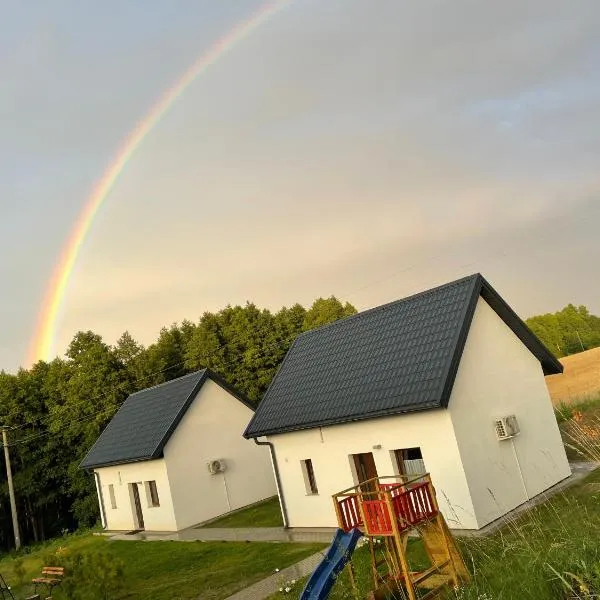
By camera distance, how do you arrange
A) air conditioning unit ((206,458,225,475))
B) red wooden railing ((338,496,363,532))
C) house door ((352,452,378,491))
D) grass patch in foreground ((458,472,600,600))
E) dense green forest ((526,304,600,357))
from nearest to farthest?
grass patch in foreground ((458,472,600,600)), red wooden railing ((338,496,363,532)), house door ((352,452,378,491)), air conditioning unit ((206,458,225,475)), dense green forest ((526,304,600,357))

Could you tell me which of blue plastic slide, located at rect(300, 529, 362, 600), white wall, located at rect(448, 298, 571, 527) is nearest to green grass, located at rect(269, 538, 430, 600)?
blue plastic slide, located at rect(300, 529, 362, 600)

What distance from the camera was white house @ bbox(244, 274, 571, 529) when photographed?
12.5 meters

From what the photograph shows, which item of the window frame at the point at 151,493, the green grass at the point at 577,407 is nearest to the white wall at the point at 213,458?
the window frame at the point at 151,493

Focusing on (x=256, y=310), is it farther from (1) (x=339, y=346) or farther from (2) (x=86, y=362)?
(1) (x=339, y=346)

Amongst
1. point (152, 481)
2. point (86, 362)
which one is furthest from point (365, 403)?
point (86, 362)

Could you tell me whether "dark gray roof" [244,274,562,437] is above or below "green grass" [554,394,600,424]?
above

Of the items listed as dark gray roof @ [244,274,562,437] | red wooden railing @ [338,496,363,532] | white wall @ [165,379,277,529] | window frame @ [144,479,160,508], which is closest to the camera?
red wooden railing @ [338,496,363,532]

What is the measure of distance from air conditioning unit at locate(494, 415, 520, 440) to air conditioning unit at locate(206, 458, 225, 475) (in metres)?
12.2

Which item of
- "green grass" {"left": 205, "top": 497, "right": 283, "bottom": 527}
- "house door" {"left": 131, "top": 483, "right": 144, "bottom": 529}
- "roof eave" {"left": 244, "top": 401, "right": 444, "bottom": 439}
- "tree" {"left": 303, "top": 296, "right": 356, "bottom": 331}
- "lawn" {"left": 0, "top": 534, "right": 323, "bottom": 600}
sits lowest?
"green grass" {"left": 205, "top": 497, "right": 283, "bottom": 527}

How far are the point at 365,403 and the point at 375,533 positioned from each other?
5240mm

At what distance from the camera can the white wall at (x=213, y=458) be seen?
21.2 metres

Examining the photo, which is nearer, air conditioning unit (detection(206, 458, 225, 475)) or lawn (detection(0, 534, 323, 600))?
lawn (detection(0, 534, 323, 600))

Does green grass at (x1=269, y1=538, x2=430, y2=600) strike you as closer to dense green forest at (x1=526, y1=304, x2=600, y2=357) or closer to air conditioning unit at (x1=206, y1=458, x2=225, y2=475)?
air conditioning unit at (x1=206, y1=458, x2=225, y2=475)

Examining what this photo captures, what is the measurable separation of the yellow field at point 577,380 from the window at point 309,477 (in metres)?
13.6
